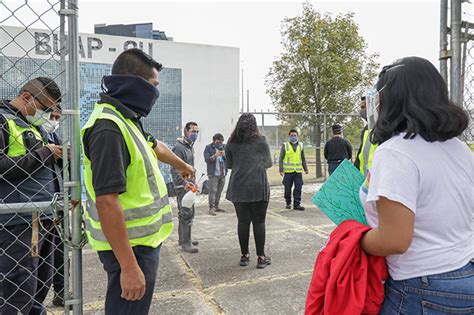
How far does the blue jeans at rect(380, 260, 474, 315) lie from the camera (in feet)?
4.17

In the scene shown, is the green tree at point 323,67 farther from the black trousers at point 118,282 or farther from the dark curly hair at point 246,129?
the black trousers at point 118,282

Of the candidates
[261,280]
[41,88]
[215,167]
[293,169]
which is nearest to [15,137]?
[41,88]

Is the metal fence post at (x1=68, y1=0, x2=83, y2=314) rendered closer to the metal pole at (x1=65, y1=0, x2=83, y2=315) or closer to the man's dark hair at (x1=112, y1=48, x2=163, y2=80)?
the metal pole at (x1=65, y1=0, x2=83, y2=315)

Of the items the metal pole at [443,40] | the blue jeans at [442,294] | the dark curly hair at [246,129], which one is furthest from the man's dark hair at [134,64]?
the dark curly hair at [246,129]

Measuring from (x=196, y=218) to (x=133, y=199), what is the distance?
17.7 ft

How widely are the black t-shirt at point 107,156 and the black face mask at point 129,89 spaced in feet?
0.75

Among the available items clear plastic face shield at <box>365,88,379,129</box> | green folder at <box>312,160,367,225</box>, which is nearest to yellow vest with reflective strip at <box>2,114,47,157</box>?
green folder at <box>312,160,367,225</box>

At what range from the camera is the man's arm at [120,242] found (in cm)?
154

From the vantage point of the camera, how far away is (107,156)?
155 cm

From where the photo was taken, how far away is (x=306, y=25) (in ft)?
39.6

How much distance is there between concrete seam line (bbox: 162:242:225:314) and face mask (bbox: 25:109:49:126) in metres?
2.03

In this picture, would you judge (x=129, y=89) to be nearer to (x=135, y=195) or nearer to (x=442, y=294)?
(x=135, y=195)

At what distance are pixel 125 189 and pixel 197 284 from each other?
242cm

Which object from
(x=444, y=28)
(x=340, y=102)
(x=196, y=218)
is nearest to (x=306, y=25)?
(x=340, y=102)
